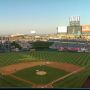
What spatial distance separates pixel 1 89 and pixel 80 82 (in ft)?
57.6

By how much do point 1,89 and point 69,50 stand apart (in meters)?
49.3

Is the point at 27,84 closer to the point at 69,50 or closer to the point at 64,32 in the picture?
the point at 69,50

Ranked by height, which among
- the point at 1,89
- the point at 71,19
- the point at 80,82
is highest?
the point at 71,19

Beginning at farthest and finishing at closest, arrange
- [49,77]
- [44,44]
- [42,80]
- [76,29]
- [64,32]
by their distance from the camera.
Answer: [64,32], [76,29], [44,44], [49,77], [42,80]

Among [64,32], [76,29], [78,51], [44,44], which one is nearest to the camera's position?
[78,51]

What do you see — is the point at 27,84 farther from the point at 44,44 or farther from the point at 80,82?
the point at 44,44

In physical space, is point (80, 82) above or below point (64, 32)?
below

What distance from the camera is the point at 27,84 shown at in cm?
1739

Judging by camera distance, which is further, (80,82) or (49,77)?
(49,77)

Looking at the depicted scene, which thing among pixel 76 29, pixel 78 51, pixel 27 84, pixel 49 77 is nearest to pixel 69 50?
pixel 78 51

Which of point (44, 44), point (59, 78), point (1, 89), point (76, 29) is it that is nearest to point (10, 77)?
point (59, 78)

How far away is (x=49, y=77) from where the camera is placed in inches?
794

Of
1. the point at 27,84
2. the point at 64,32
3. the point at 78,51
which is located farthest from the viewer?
the point at 64,32

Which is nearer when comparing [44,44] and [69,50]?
[69,50]
